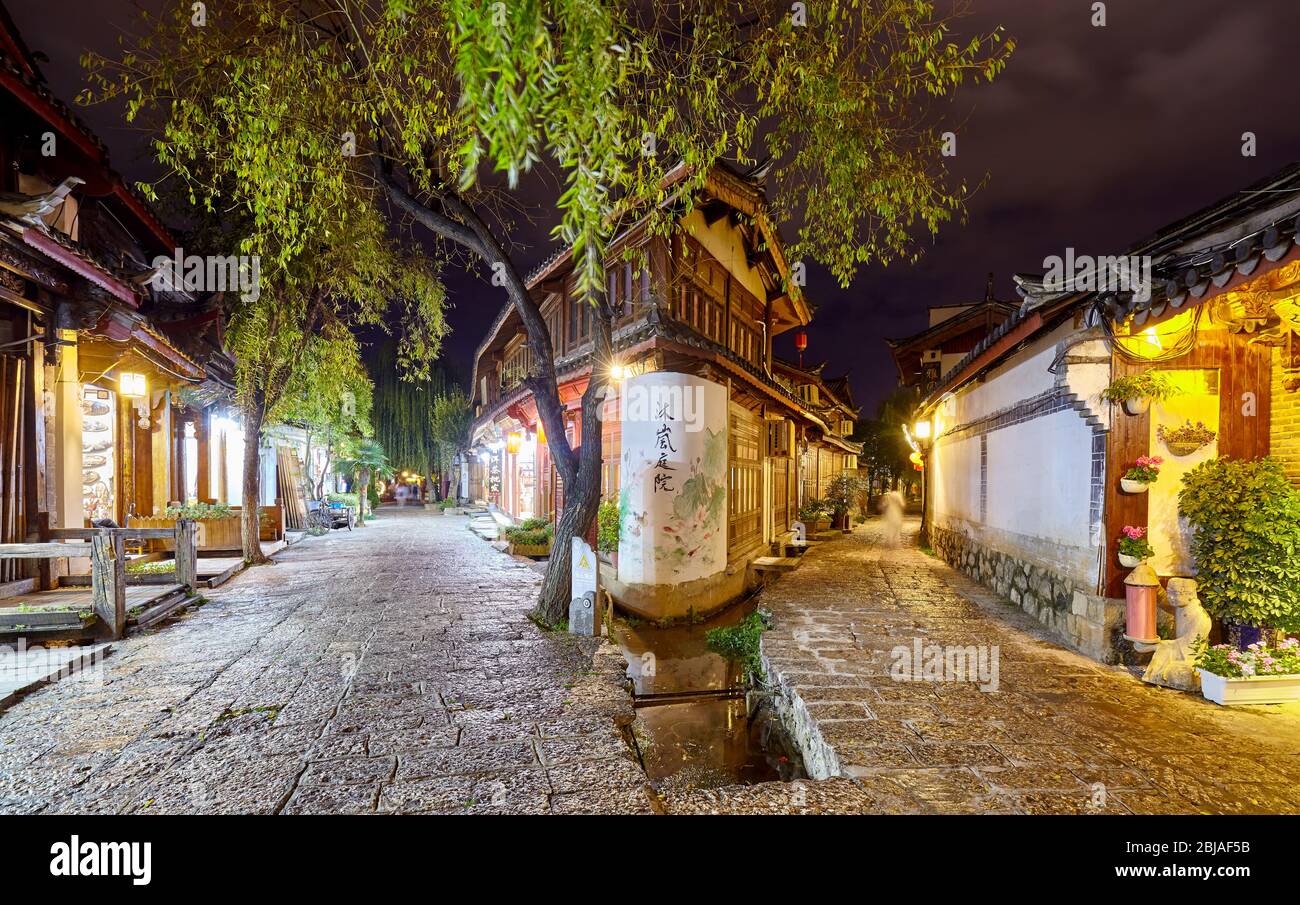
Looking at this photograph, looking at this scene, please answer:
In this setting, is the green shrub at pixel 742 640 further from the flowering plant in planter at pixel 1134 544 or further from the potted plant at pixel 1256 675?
the potted plant at pixel 1256 675

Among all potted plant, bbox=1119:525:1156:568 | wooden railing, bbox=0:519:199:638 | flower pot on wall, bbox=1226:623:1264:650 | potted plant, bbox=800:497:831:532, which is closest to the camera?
flower pot on wall, bbox=1226:623:1264:650

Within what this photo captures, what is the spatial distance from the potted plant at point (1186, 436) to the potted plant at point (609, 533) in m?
7.41

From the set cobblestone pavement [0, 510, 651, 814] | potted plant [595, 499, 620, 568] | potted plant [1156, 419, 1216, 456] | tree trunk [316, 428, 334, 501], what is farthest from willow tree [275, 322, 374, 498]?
potted plant [1156, 419, 1216, 456]

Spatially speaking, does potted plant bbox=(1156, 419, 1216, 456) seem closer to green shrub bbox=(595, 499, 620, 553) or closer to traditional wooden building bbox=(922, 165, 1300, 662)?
traditional wooden building bbox=(922, 165, 1300, 662)

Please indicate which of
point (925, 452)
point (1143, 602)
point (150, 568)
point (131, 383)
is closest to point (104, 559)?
point (150, 568)

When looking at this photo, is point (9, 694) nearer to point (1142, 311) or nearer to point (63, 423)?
point (63, 423)

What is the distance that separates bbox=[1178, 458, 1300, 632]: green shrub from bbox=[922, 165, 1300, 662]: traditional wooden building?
665mm

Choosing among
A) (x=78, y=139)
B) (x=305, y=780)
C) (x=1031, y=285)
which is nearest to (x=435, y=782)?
(x=305, y=780)

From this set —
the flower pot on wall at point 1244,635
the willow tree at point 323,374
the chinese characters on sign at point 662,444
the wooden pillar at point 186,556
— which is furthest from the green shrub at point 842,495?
the wooden pillar at point 186,556

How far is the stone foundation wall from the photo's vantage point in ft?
21.1

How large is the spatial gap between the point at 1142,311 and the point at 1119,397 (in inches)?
45.2

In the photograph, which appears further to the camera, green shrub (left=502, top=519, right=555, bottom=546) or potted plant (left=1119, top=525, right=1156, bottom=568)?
green shrub (left=502, top=519, right=555, bottom=546)

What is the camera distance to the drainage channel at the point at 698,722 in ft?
17.9

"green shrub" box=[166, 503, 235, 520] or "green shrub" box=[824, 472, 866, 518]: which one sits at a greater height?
"green shrub" box=[166, 503, 235, 520]
